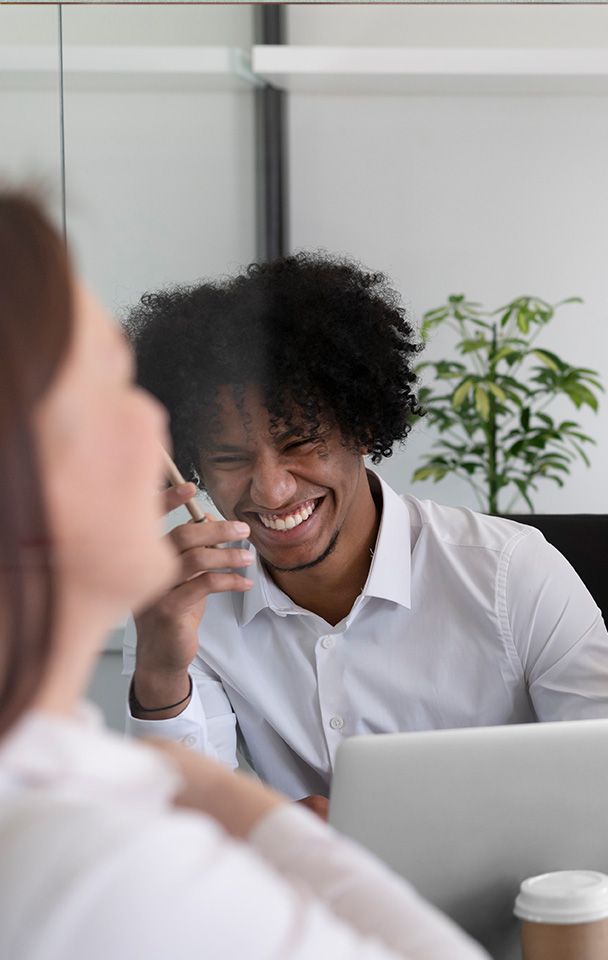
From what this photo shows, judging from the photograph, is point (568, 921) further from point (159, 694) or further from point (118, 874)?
point (159, 694)

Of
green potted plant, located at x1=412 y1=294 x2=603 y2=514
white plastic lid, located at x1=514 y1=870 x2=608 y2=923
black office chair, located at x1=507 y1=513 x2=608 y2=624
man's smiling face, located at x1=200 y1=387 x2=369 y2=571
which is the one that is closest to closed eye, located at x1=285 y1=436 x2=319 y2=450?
man's smiling face, located at x1=200 y1=387 x2=369 y2=571

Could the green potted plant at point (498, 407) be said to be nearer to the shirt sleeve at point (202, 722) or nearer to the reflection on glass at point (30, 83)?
the reflection on glass at point (30, 83)

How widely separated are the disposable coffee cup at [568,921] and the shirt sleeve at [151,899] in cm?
44

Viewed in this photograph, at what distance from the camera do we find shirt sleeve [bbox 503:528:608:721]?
153 cm

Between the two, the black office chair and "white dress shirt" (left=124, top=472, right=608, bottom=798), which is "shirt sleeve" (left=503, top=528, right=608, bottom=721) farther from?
the black office chair

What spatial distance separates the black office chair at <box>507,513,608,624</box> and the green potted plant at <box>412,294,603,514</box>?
1.33 m

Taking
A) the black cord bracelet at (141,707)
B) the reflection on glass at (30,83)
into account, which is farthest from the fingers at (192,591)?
the reflection on glass at (30,83)

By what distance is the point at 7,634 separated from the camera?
363 mm

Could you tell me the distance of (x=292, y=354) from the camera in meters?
1.80

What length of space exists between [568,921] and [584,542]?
1.24 meters

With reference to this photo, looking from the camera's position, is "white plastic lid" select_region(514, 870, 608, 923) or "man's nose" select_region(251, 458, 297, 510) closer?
"white plastic lid" select_region(514, 870, 608, 923)

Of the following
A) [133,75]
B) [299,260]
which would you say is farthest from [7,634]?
[133,75]

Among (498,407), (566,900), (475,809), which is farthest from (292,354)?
(498,407)

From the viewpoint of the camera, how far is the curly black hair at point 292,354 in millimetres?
1763
